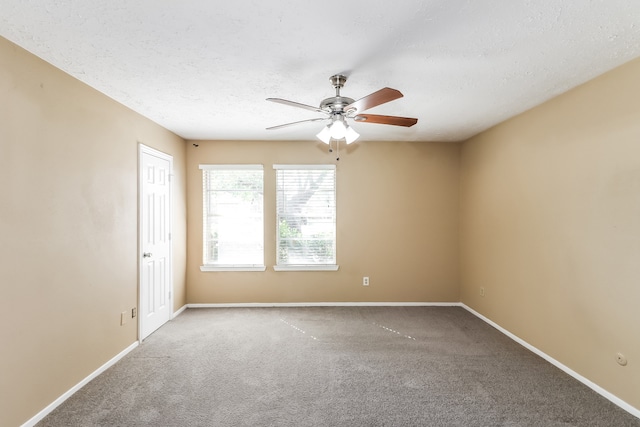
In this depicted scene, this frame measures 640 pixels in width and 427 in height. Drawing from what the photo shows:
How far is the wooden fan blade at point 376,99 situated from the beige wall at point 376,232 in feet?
7.72

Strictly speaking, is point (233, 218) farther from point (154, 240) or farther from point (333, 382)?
point (333, 382)

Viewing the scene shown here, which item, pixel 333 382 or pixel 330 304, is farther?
pixel 330 304

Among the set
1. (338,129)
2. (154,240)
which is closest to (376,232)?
(338,129)

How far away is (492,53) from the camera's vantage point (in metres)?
2.01

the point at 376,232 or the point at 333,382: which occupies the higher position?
the point at 376,232

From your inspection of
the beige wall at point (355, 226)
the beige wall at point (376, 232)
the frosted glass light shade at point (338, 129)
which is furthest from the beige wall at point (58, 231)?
the frosted glass light shade at point (338, 129)

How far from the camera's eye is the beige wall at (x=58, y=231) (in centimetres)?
189

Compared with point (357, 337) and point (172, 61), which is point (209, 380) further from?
point (172, 61)

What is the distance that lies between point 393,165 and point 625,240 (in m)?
2.75

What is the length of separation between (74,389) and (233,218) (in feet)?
8.36

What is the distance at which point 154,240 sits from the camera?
356cm

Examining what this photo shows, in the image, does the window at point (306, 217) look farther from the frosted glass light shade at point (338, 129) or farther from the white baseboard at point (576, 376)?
the white baseboard at point (576, 376)

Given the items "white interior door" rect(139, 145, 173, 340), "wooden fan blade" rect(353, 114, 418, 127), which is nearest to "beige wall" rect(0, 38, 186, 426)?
"white interior door" rect(139, 145, 173, 340)

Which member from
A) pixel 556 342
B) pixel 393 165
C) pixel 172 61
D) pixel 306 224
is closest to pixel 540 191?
pixel 556 342
